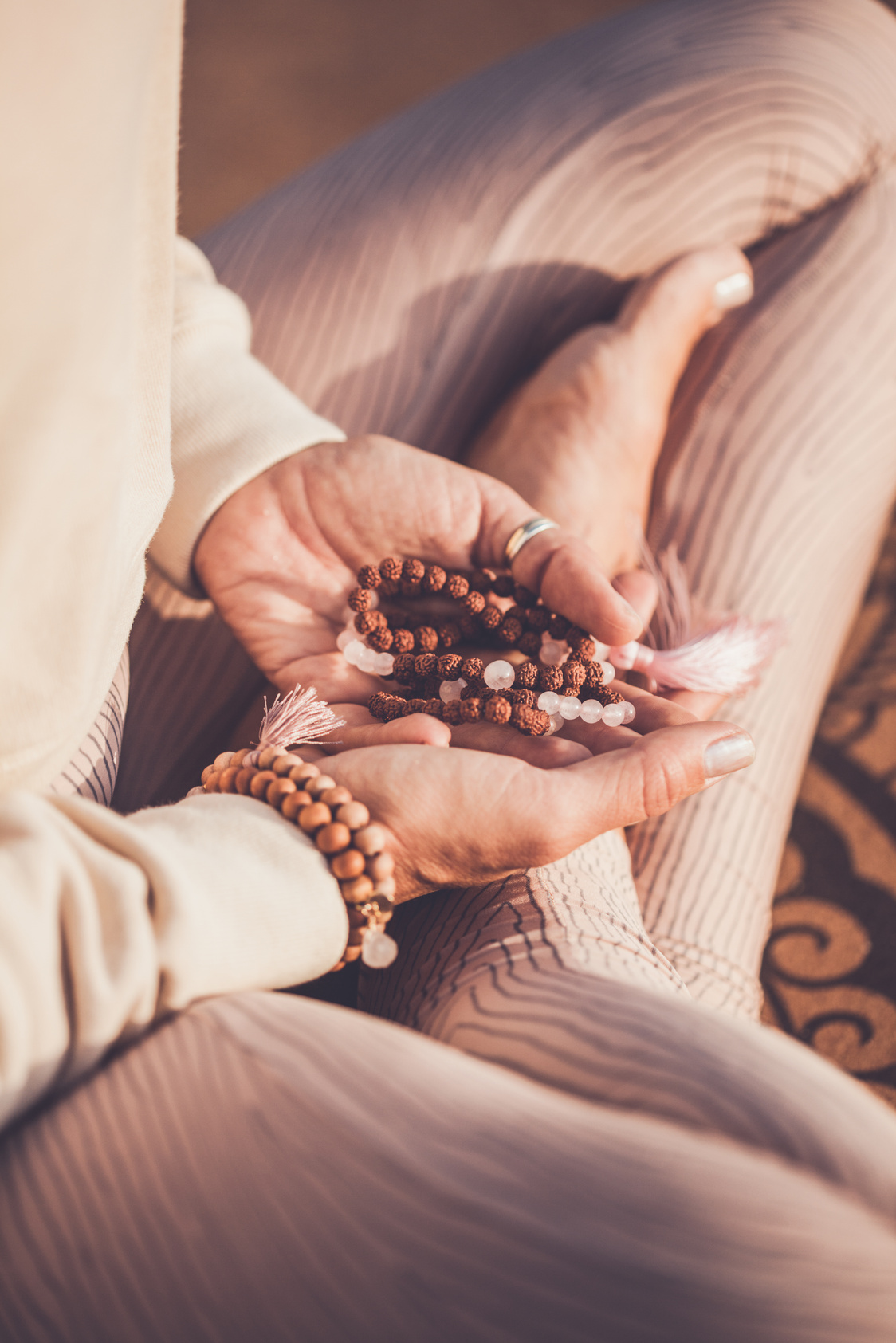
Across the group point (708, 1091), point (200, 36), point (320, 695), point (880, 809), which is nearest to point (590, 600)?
point (320, 695)

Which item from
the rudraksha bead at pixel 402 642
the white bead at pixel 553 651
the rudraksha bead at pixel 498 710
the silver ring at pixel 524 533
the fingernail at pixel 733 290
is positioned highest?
the fingernail at pixel 733 290

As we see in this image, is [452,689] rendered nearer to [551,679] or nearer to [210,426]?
[551,679]

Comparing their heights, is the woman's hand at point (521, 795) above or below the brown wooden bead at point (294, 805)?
above

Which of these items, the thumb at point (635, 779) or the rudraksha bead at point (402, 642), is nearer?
the thumb at point (635, 779)

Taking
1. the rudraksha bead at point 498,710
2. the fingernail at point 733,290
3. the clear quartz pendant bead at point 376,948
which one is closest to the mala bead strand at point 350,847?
the clear quartz pendant bead at point 376,948

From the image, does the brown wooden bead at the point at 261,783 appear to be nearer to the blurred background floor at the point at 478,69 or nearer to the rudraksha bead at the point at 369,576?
the rudraksha bead at the point at 369,576

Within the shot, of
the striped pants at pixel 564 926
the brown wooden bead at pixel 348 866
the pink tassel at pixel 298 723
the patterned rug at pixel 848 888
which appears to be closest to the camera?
the striped pants at pixel 564 926

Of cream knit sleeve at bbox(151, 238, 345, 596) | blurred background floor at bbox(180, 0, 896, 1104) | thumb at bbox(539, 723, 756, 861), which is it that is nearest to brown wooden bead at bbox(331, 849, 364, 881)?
thumb at bbox(539, 723, 756, 861)

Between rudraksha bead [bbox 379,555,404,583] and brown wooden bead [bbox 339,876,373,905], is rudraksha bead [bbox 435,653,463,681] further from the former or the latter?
brown wooden bead [bbox 339,876,373,905]
